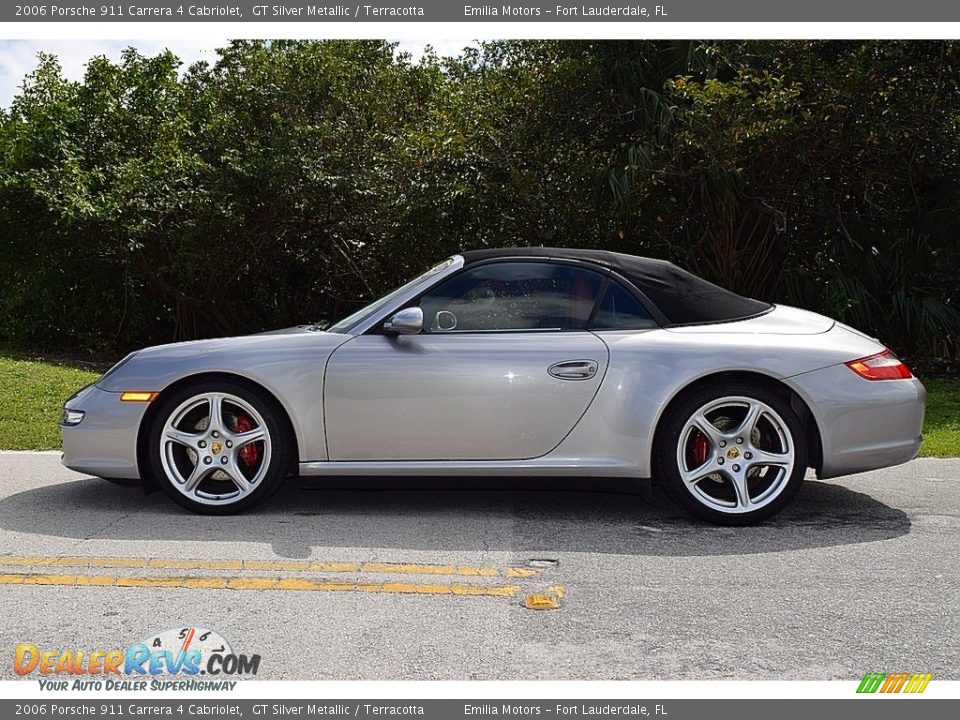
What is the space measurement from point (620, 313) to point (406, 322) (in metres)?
1.14

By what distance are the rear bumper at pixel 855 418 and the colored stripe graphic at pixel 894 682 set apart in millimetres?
2095

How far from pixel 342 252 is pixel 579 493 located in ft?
33.6

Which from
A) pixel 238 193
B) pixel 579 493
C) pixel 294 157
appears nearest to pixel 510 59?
pixel 294 157

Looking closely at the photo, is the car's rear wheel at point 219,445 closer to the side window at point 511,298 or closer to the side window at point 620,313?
the side window at point 511,298

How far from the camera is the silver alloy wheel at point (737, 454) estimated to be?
5594 mm

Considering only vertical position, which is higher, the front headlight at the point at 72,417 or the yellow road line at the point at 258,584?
the front headlight at the point at 72,417

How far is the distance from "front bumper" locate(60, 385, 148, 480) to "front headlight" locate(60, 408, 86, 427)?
0.02 metres

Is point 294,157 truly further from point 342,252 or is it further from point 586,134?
point 586,134

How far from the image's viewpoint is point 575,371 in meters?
5.65

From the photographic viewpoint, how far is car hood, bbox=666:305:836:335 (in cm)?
581

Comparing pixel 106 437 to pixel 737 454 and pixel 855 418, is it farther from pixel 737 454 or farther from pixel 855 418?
pixel 855 418

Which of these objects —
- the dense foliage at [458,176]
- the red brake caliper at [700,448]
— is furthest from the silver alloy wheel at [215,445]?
the dense foliage at [458,176]

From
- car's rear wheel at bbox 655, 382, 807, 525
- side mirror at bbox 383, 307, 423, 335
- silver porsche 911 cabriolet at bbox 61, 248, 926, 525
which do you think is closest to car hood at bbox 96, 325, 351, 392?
silver porsche 911 cabriolet at bbox 61, 248, 926, 525

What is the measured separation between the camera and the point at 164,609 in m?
4.29
